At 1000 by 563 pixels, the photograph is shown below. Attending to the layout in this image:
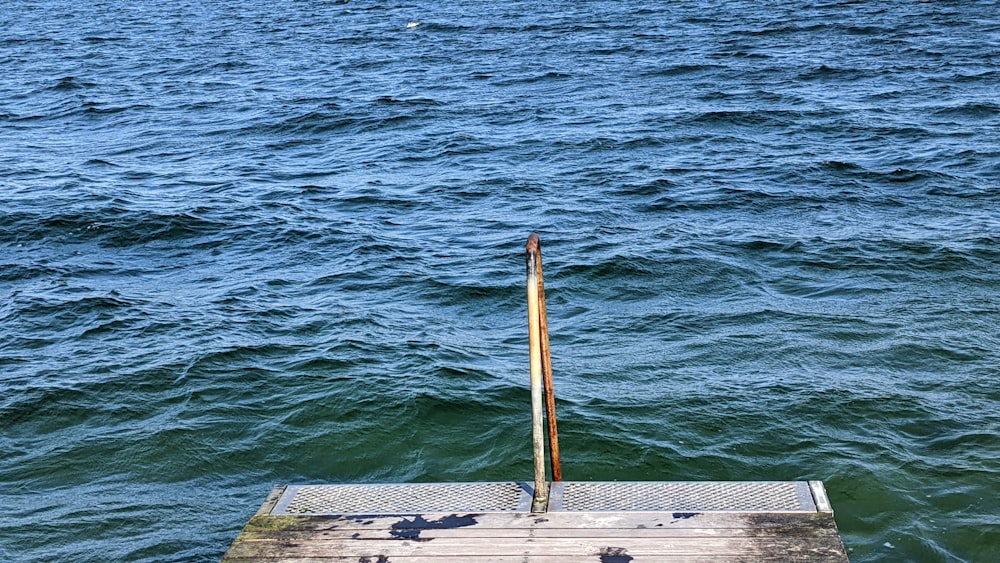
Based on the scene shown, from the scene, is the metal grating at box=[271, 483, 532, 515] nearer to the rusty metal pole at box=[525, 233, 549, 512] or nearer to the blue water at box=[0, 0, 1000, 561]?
the rusty metal pole at box=[525, 233, 549, 512]

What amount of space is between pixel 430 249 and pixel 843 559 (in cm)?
842

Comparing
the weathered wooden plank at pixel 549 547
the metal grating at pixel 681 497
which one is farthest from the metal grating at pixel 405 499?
the weathered wooden plank at pixel 549 547

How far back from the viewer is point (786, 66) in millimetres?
22500

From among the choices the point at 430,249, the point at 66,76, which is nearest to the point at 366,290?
the point at 430,249

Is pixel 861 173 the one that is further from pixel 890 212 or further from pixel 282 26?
pixel 282 26

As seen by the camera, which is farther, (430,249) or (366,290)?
(430,249)

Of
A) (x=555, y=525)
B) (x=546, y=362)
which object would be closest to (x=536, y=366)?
(x=546, y=362)

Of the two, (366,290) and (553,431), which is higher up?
(553,431)

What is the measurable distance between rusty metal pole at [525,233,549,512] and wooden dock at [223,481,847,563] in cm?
7

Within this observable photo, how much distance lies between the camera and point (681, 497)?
5969 mm

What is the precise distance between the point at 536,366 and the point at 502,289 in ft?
19.4

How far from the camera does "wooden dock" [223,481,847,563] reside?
17.6 feet

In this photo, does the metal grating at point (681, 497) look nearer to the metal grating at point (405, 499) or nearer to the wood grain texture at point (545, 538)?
the wood grain texture at point (545, 538)

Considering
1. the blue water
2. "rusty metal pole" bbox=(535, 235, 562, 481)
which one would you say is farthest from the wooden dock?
the blue water
